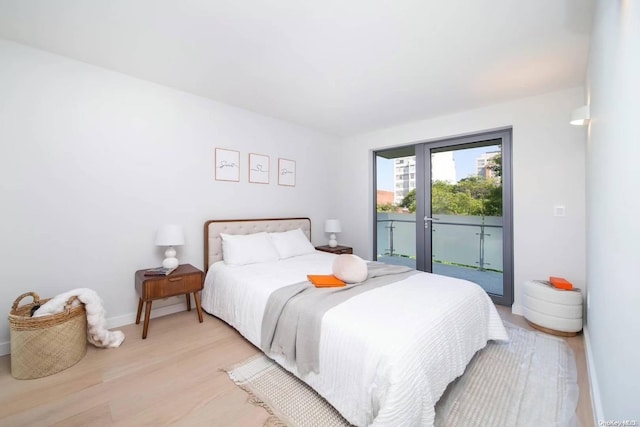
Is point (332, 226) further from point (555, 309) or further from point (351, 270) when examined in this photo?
point (555, 309)

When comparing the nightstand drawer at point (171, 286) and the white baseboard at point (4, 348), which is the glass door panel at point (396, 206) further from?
the white baseboard at point (4, 348)

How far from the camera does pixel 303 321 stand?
1.75 metres

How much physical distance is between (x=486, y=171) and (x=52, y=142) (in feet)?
15.3

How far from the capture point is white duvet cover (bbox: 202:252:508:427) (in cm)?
127

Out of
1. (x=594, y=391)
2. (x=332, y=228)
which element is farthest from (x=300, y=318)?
(x=332, y=228)

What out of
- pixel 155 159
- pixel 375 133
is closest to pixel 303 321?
pixel 155 159

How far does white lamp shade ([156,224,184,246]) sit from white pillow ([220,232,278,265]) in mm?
531

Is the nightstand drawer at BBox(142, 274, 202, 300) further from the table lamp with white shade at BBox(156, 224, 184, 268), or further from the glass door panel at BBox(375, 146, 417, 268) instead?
the glass door panel at BBox(375, 146, 417, 268)

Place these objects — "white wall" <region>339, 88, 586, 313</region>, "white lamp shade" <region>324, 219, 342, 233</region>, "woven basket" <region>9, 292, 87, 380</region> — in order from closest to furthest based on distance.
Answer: "woven basket" <region>9, 292, 87, 380</region> → "white wall" <region>339, 88, 586, 313</region> → "white lamp shade" <region>324, 219, 342, 233</region>

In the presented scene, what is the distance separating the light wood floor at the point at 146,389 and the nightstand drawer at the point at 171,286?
0.42 metres

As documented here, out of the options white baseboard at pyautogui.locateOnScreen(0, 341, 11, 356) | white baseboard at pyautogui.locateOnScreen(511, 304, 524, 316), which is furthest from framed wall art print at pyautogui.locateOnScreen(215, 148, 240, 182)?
white baseboard at pyautogui.locateOnScreen(511, 304, 524, 316)

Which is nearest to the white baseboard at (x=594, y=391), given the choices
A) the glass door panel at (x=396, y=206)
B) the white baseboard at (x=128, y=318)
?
the glass door panel at (x=396, y=206)

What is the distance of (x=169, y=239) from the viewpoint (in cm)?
262

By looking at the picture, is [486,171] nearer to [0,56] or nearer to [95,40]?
[95,40]
